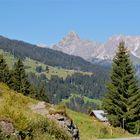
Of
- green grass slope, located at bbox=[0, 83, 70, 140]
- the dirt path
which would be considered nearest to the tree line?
the dirt path

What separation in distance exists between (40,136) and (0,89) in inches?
261

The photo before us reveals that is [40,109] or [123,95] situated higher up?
[40,109]

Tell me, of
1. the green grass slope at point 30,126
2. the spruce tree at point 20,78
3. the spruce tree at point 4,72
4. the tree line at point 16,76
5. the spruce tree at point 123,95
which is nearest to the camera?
the green grass slope at point 30,126

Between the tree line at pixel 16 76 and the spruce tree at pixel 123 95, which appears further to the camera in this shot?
the tree line at pixel 16 76

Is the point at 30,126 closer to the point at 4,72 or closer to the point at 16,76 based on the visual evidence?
the point at 4,72

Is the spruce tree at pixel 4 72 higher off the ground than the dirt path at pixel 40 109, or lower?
lower

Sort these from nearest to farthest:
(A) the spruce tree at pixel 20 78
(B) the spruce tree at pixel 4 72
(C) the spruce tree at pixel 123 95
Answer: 1. (C) the spruce tree at pixel 123 95
2. (B) the spruce tree at pixel 4 72
3. (A) the spruce tree at pixel 20 78

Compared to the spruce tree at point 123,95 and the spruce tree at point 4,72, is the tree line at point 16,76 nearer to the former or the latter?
the spruce tree at point 4,72

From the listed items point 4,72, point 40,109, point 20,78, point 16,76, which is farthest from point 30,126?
point 20,78

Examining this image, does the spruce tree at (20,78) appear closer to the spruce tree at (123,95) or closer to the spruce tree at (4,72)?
the spruce tree at (4,72)

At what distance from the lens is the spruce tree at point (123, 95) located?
5909cm

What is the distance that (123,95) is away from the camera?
60.7 metres

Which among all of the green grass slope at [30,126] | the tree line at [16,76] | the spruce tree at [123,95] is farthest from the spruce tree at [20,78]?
the green grass slope at [30,126]

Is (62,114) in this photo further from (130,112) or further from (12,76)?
(12,76)
